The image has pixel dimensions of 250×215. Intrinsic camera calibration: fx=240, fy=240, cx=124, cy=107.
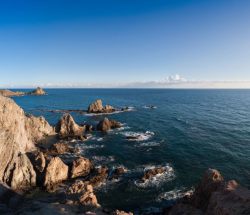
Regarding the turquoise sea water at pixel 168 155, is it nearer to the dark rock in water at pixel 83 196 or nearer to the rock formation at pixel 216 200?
the dark rock in water at pixel 83 196

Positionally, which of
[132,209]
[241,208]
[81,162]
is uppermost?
[241,208]

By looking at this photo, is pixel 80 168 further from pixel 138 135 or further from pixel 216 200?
pixel 138 135

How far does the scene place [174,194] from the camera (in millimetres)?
41094

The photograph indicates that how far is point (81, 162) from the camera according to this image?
165 feet

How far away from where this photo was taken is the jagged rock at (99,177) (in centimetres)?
4544

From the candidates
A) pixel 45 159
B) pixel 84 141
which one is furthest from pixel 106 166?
pixel 84 141

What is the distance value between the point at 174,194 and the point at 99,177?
14.7 m

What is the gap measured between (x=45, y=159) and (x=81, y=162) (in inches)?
294

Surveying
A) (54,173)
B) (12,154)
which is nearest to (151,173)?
(54,173)

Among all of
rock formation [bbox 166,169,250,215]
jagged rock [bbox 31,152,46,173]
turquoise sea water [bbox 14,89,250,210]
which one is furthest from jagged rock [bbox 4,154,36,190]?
rock formation [bbox 166,169,250,215]

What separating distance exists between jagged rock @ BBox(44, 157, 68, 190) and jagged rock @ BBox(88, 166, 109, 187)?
594 cm

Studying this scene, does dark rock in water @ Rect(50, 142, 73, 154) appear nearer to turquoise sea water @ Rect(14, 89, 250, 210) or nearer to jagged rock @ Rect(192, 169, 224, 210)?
turquoise sea water @ Rect(14, 89, 250, 210)

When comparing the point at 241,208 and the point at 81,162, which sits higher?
the point at 241,208

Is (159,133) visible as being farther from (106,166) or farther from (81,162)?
(81,162)
